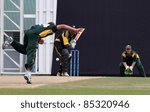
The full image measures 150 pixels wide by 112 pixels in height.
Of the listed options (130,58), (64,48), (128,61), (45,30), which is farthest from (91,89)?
(128,61)

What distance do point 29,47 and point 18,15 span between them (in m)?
9.20

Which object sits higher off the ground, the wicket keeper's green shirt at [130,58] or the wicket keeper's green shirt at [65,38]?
the wicket keeper's green shirt at [65,38]

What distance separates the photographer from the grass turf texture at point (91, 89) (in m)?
9.54

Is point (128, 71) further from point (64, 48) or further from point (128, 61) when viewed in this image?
point (64, 48)

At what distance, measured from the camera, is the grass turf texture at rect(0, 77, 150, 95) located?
9.54 meters

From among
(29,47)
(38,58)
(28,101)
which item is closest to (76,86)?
(29,47)

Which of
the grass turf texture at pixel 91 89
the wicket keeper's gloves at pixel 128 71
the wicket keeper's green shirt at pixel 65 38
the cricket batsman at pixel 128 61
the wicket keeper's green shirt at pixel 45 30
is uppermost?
the wicket keeper's green shirt at pixel 45 30

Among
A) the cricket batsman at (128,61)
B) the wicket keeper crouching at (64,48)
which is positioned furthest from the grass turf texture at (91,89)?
the cricket batsman at (128,61)

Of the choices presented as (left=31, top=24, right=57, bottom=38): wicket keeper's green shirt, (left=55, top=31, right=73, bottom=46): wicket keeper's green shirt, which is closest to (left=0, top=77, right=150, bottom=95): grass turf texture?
(left=31, top=24, right=57, bottom=38): wicket keeper's green shirt

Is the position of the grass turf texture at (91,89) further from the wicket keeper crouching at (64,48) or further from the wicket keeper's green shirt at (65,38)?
the wicket keeper's green shirt at (65,38)

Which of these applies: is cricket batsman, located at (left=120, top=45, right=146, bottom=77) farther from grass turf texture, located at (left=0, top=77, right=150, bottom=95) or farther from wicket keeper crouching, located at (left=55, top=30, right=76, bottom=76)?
grass turf texture, located at (left=0, top=77, right=150, bottom=95)

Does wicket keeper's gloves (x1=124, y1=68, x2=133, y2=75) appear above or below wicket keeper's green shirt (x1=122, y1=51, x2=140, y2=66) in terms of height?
below

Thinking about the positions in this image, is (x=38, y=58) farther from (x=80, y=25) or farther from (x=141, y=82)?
(x=141, y=82)

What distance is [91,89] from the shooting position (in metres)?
10.4
